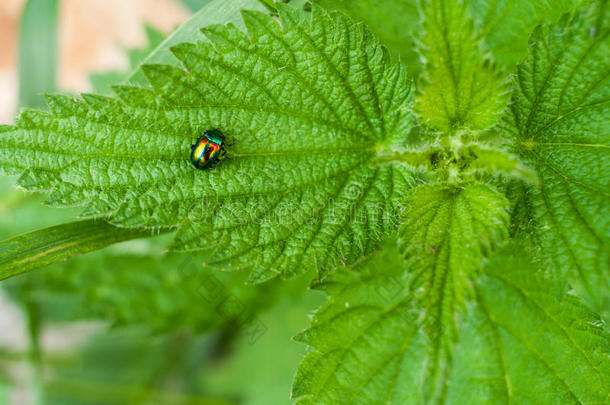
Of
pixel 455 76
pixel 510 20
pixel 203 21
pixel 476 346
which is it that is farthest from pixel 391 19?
pixel 476 346

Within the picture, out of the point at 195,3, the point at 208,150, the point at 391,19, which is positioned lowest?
the point at 208,150

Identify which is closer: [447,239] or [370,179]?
[447,239]

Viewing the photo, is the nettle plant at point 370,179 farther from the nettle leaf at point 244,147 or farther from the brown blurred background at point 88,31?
the brown blurred background at point 88,31

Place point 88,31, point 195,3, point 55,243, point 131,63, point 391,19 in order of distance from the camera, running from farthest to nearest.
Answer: point 88,31 < point 131,63 < point 195,3 < point 391,19 < point 55,243

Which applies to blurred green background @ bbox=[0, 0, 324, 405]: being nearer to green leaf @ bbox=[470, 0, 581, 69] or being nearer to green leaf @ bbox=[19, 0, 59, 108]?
green leaf @ bbox=[19, 0, 59, 108]

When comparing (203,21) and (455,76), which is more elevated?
(203,21)

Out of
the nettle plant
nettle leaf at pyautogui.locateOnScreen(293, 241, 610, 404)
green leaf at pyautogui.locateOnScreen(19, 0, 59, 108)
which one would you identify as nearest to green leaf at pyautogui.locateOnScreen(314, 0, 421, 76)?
the nettle plant

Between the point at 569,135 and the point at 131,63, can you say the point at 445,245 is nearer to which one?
the point at 569,135

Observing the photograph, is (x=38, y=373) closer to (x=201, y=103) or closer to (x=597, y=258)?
(x=201, y=103)
